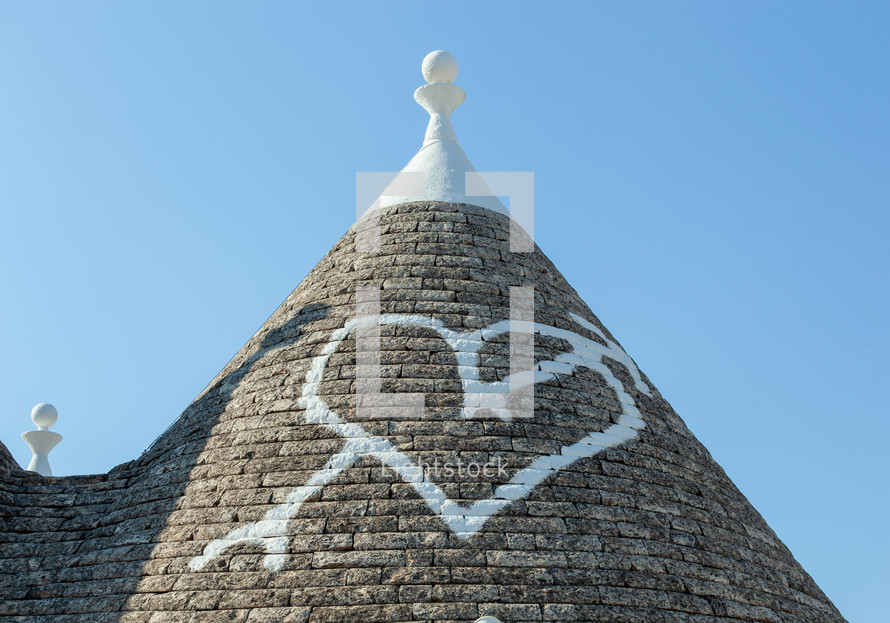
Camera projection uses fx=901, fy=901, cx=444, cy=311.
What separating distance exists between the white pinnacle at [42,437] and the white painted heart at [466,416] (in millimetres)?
6836

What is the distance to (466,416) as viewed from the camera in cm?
752

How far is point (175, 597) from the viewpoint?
684 centimetres

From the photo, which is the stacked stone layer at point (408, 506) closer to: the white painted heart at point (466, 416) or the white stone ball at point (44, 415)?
the white painted heart at point (466, 416)

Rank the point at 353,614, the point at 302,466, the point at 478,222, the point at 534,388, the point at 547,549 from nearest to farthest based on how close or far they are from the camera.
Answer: the point at 353,614 < the point at 547,549 < the point at 302,466 < the point at 534,388 < the point at 478,222

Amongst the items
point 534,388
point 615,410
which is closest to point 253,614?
point 534,388

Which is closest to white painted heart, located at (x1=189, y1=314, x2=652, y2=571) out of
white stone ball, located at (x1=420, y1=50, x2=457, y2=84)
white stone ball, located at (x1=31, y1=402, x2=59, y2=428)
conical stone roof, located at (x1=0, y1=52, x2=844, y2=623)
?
conical stone roof, located at (x1=0, y1=52, x2=844, y2=623)

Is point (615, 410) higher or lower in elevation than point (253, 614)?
higher

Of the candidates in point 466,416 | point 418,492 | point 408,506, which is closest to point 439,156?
point 466,416

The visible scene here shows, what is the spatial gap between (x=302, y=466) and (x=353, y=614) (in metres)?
1.39

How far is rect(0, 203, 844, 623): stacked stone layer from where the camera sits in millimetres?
6598

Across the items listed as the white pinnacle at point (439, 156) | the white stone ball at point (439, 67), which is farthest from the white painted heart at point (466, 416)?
the white stone ball at point (439, 67)

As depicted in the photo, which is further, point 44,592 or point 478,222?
point 478,222

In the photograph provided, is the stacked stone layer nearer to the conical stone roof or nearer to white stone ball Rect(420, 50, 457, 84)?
the conical stone roof

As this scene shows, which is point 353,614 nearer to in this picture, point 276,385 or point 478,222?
point 276,385
